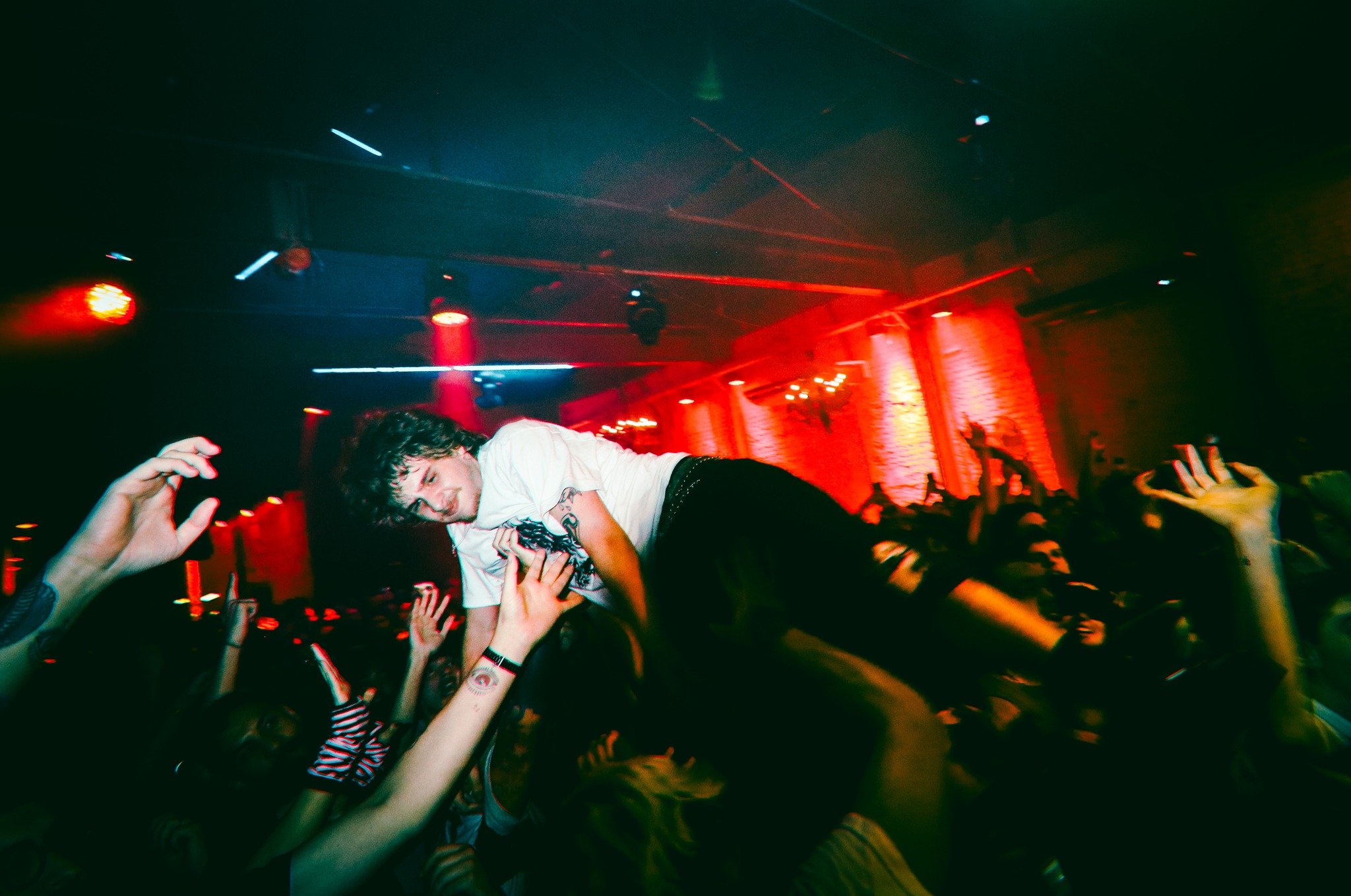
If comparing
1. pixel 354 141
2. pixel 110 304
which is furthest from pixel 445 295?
pixel 110 304

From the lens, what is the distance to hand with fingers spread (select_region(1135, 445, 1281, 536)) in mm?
1352

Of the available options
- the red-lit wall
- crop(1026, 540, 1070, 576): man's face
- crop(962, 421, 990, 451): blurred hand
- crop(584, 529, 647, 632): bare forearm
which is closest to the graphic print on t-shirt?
crop(584, 529, 647, 632): bare forearm

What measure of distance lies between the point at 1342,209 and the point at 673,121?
18.5 ft

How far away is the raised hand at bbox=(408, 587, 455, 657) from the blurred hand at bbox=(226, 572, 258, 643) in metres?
0.60

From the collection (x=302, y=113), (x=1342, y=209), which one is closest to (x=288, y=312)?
(x=302, y=113)

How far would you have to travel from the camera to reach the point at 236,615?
2158 mm

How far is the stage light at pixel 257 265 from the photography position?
479 cm

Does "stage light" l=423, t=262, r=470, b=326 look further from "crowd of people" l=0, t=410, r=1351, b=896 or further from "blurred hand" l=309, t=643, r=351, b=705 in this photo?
"crowd of people" l=0, t=410, r=1351, b=896

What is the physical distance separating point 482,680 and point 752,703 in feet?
1.83

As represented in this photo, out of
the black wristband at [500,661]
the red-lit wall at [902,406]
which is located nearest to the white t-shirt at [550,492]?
the black wristband at [500,661]

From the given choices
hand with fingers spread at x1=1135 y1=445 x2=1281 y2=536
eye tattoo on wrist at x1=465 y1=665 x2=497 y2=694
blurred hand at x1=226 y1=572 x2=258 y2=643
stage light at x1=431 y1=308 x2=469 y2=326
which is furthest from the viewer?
stage light at x1=431 y1=308 x2=469 y2=326

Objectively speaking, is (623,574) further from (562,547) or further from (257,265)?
(257,265)

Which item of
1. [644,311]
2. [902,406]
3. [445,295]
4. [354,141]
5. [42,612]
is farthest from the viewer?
[902,406]

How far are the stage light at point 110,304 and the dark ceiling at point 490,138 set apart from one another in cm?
16
